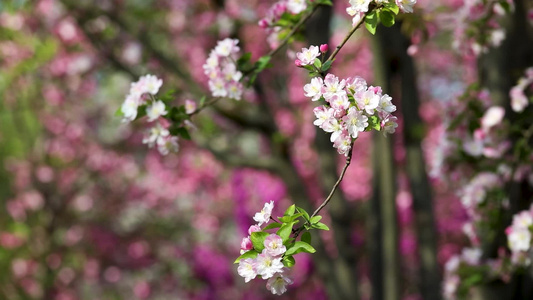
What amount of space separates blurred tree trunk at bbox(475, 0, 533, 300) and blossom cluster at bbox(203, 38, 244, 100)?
4.69 feet

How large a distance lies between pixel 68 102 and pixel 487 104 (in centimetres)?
635

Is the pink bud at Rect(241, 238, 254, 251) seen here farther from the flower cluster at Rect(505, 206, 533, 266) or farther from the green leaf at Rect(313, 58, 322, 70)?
the flower cluster at Rect(505, 206, 533, 266)

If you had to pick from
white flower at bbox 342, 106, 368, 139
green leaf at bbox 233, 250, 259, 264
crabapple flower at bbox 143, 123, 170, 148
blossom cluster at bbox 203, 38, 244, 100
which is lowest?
green leaf at bbox 233, 250, 259, 264

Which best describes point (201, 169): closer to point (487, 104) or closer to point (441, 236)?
point (441, 236)

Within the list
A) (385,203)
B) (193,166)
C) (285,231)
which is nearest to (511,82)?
(385,203)

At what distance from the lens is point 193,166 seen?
9.03 metres

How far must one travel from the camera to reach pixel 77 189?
25.4 ft

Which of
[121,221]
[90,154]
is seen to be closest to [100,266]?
[121,221]

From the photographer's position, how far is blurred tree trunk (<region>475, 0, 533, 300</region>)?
3.07 m

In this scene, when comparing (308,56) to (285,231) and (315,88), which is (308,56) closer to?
(315,88)

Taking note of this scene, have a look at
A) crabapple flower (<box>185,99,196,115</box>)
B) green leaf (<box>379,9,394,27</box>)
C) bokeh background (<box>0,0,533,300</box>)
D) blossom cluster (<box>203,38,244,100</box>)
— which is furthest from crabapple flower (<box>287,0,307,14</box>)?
bokeh background (<box>0,0,533,300</box>)

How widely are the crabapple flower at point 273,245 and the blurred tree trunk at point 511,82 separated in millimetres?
1893

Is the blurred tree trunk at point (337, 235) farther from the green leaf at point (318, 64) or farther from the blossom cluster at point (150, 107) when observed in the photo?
the green leaf at point (318, 64)

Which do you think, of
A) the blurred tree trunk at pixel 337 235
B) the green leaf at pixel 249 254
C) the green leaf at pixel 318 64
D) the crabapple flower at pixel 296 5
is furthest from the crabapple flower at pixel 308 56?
the blurred tree trunk at pixel 337 235
